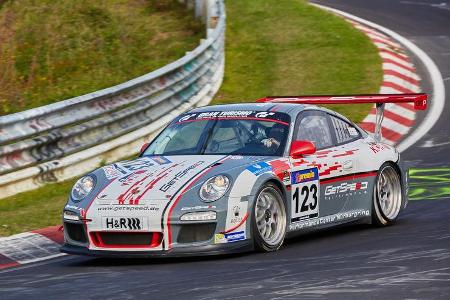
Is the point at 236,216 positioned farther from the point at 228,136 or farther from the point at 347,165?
the point at 347,165

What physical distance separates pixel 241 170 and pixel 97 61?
986 cm

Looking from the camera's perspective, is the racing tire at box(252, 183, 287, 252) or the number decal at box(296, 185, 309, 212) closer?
the racing tire at box(252, 183, 287, 252)

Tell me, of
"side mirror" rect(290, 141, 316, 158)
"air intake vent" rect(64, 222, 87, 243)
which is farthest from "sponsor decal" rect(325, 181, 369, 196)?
"air intake vent" rect(64, 222, 87, 243)

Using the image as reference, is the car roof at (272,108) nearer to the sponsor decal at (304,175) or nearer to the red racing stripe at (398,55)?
the sponsor decal at (304,175)

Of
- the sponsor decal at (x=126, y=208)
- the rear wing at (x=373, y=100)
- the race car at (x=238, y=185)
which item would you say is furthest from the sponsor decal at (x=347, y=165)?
the sponsor decal at (x=126, y=208)

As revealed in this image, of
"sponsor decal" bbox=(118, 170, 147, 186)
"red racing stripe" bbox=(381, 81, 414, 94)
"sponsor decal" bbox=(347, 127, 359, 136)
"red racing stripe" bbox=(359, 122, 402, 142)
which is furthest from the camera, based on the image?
"red racing stripe" bbox=(381, 81, 414, 94)

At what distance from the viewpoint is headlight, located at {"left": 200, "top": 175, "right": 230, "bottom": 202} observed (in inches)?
344

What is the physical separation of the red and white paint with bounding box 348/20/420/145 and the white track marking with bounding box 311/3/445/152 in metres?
0.16

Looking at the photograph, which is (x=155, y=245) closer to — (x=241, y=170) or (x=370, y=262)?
(x=241, y=170)

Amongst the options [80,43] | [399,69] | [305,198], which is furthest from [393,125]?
[305,198]

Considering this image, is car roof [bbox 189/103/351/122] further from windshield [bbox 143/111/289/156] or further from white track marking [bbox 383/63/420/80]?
white track marking [bbox 383/63/420/80]

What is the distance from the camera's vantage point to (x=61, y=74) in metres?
17.7

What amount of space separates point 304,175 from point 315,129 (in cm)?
78

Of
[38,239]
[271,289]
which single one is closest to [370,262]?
[271,289]
